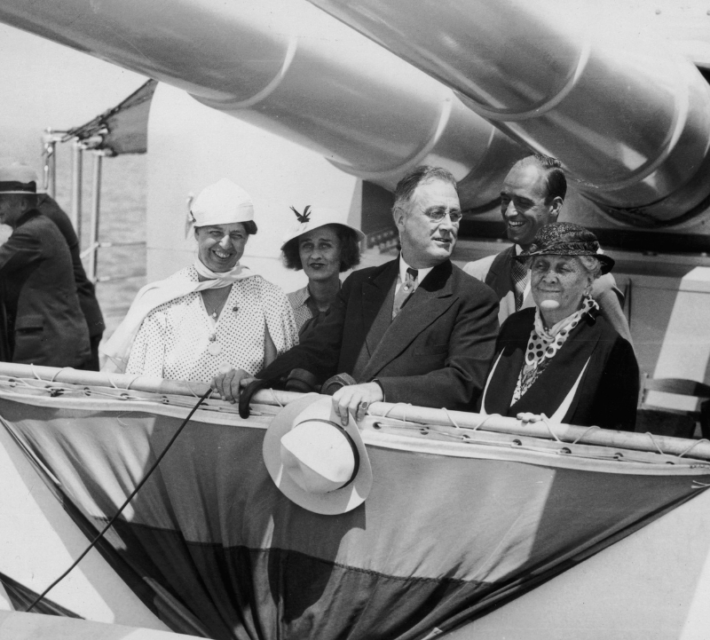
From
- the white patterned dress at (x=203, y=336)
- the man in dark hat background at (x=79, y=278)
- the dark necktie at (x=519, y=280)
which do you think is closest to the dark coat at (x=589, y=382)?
the dark necktie at (x=519, y=280)

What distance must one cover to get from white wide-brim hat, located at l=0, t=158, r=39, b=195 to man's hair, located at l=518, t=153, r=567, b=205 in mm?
2046

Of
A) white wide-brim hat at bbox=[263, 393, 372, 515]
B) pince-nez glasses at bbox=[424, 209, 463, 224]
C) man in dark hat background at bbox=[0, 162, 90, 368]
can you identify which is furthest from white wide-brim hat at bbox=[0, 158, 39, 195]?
pince-nez glasses at bbox=[424, 209, 463, 224]

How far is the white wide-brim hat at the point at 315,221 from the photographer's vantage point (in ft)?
10.5

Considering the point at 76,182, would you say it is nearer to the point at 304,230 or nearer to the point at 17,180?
the point at 17,180

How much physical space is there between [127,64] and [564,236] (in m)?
1.23

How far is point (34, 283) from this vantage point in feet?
12.7

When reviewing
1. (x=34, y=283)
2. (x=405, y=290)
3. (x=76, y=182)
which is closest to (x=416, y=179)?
(x=405, y=290)

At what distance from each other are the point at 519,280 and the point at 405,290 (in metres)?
0.46

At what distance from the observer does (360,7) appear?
7.54ft

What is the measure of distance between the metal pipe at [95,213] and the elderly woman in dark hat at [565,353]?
2.60 meters

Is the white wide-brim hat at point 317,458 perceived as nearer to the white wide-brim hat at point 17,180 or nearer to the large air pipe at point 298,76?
the large air pipe at point 298,76

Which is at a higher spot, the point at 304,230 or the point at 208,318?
the point at 304,230

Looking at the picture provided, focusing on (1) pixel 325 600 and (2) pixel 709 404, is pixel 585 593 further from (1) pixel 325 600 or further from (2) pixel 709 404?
(2) pixel 709 404

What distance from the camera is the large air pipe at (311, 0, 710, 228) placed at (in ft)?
7.74
